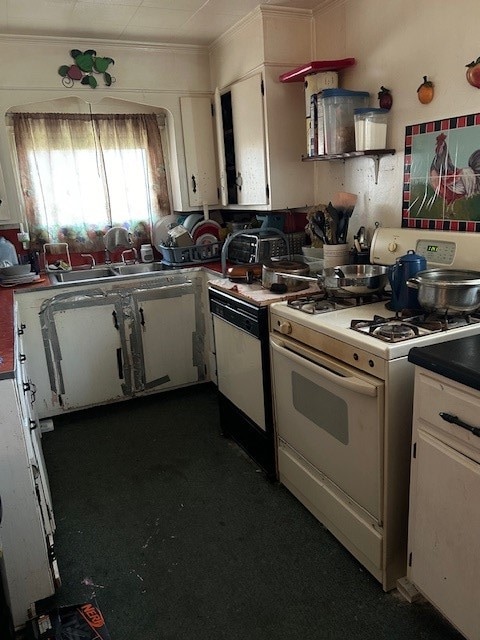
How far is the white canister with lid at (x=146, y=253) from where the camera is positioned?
364 cm

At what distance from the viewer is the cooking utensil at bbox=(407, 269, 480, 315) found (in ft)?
5.25

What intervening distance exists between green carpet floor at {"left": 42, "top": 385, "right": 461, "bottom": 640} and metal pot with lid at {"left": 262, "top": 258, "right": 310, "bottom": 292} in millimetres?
962

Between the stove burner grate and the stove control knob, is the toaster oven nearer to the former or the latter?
the stove control knob

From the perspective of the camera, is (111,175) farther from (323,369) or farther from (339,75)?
(323,369)

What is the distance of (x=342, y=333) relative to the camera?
1656mm

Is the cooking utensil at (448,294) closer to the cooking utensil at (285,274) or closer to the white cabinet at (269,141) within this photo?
the cooking utensil at (285,274)

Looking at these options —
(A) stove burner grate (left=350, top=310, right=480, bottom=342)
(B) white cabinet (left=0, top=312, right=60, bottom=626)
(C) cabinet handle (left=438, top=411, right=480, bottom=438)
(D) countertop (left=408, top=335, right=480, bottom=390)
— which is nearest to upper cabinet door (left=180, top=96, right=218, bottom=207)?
(A) stove burner grate (left=350, top=310, right=480, bottom=342)

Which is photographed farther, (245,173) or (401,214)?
(245,173)

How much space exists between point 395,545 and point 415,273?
38.0 inches

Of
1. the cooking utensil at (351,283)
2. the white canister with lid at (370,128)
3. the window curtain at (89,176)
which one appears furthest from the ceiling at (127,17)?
the cooking utensil at (351,283)

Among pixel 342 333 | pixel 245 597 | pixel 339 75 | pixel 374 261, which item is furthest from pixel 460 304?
pixel 339 75

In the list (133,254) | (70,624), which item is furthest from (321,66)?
(70,624)

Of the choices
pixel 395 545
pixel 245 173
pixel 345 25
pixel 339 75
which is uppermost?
pixel 345 25

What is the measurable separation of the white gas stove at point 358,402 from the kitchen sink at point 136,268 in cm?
173
